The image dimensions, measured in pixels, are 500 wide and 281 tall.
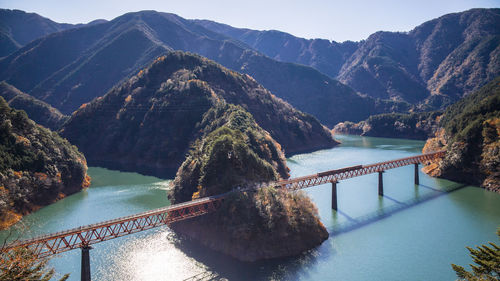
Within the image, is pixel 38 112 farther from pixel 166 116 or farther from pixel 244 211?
pixel 244 211

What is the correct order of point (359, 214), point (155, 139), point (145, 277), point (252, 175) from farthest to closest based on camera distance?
1. point (155, 139)
2. point (359, 214)
3. point (252, 175)
4. point (145, 277)

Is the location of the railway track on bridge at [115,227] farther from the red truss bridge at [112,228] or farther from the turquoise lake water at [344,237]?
the turquoise lake water at [344,237]

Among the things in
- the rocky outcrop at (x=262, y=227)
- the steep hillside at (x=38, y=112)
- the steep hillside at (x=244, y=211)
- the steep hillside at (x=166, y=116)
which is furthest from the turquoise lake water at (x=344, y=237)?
the steep hillside at (x=38, y=112)

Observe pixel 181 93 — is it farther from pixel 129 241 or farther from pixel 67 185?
pixel 129 241

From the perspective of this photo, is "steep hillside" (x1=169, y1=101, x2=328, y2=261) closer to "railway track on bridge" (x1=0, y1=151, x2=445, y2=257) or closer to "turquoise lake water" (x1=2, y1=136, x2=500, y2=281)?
"turquoise lake water" (x1=2, y1=136, x2=500, y2=281)

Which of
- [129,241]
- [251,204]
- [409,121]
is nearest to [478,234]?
[251,204]

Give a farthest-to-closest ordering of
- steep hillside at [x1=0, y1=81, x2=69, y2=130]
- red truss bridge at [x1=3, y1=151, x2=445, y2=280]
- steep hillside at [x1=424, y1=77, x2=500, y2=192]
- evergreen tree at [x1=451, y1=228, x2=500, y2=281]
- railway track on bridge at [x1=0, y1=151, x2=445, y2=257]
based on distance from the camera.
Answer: steep hillside at [x1=0, y1=81, x2=69, y2=130]
steep hillside at [x1=424, y1=77, x2=500, y2=192]
railway track on bridge at [x1=0, y1=151, x2=445, y2=257]
red truss bridge at [x1=3, y1=151, x2=445, y2=280]
evergreen tree at [x1=451, y1=228, x2=500, y2=281]

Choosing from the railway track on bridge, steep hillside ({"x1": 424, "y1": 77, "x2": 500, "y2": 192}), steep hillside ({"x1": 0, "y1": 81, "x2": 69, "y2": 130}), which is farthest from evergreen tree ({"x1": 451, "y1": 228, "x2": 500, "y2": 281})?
steep hillside ({"x1": 0, "y1": 81, "x2": 69, "y2": 130})

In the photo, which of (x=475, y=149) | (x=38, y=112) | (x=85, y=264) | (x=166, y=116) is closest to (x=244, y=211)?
(x=85, y=264)
